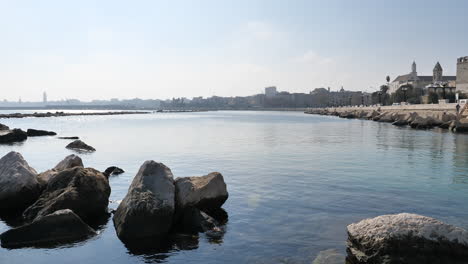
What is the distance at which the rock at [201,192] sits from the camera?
12.6 meters

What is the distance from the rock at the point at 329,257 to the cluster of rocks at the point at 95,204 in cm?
324

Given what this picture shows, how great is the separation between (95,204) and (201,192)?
3425 mm

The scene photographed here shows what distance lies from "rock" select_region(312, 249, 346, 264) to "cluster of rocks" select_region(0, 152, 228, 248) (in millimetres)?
3242

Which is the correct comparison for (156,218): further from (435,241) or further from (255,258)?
(435,241)

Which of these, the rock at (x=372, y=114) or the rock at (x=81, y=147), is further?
the rock at (x=372, y=114)

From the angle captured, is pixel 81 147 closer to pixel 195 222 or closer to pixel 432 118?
pixel 195 222

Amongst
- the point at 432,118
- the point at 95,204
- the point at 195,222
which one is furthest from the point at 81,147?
the point at 432,118

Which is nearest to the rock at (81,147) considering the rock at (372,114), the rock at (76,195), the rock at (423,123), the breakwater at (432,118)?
the rock at (76,195)

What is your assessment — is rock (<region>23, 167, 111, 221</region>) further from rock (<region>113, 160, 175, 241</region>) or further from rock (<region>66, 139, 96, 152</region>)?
rock (<region>66, 139, 96, 152</region>)

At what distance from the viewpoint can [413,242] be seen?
8234 mm

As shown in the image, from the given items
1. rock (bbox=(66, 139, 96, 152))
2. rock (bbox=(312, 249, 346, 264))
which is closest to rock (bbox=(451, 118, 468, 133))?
rock (bbox=(66, 139, 96, 152))

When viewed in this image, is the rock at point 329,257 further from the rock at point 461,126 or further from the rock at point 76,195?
the rock at point 461,126

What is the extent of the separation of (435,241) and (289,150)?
25.5 meters

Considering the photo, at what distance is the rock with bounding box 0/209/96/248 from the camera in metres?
10.8
